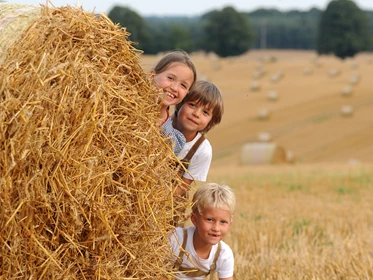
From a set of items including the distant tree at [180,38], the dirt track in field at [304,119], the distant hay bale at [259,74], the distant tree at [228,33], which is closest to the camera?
the dirt track in field at [304,119]

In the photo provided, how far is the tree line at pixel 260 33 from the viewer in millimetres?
97938

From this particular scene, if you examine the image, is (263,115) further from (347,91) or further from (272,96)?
(347,91)

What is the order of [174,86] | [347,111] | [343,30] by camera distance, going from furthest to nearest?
[343,30]
[347,111]
[174,86]

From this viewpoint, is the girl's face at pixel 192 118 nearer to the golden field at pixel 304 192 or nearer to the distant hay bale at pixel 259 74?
the golden field at pixel 304 192

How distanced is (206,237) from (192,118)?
89 centimetres

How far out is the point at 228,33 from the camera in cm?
10794

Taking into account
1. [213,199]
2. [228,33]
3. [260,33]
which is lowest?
[260,33]

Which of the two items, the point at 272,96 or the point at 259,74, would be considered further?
the point at 259,74

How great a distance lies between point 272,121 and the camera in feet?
123

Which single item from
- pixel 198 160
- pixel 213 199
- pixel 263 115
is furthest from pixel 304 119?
pixel 213 199

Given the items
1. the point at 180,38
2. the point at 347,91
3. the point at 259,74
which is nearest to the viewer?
the point at 347,91

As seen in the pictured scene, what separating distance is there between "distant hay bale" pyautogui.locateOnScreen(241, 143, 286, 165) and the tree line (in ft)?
225

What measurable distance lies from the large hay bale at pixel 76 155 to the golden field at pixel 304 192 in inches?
21.5

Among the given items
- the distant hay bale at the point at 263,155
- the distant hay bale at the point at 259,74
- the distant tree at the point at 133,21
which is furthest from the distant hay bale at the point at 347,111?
the distant tree at the point at 133,21
